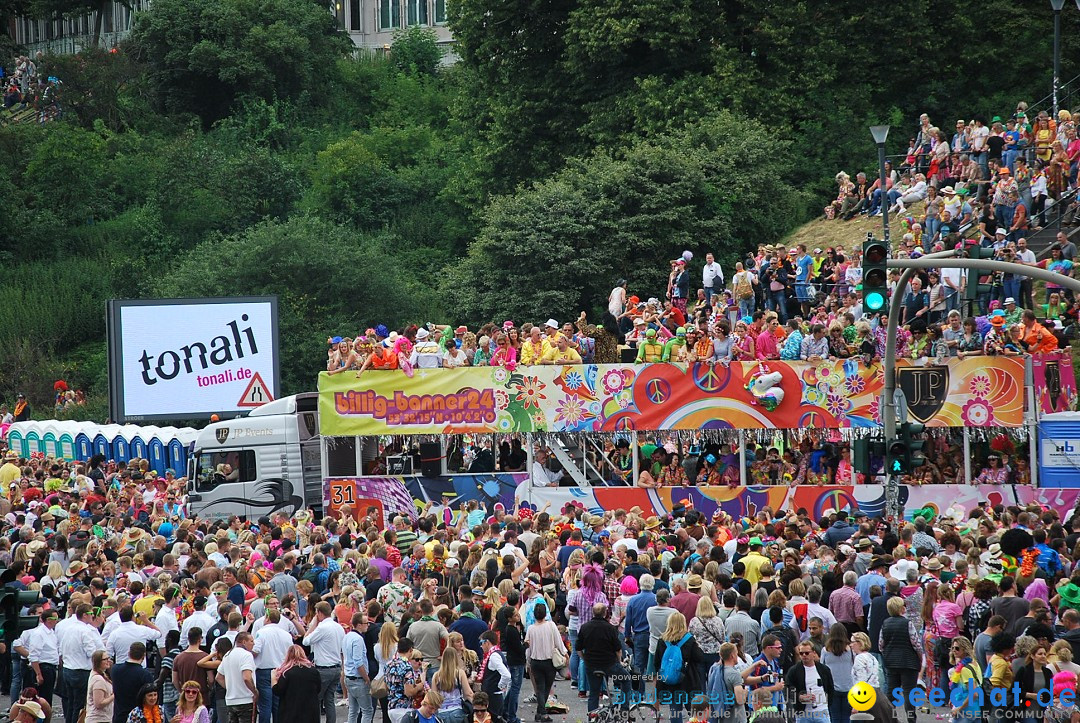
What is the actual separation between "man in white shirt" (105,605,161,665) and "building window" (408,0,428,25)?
64150 millimetres

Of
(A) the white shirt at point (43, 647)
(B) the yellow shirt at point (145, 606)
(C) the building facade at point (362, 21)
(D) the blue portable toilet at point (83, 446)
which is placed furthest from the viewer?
(C) the building facade at point (362, 21)

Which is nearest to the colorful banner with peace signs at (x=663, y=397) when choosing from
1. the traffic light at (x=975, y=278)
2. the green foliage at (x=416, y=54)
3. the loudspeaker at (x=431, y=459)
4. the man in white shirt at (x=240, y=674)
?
the loudspeaker at (x=431, y=459)

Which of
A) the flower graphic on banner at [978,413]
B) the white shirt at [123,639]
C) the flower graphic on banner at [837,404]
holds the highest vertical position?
the flower graphic on banner at [837,404]

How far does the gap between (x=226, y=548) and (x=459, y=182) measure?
34.1 meters

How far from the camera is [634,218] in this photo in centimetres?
4053

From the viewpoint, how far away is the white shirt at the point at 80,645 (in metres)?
15.7

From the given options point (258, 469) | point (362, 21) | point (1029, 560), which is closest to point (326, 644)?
point (1029, 560)

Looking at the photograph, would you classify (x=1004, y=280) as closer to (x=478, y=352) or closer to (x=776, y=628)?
(x=478, y=352)

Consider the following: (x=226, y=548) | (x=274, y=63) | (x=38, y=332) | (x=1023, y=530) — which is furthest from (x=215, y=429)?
(x=274, y=63)

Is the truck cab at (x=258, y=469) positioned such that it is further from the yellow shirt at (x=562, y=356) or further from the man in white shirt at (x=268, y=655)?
the man in white shirt at (x=268, y=655)

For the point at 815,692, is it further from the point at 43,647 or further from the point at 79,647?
the point at 43,647

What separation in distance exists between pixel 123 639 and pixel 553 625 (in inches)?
178

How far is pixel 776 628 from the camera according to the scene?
14375mm

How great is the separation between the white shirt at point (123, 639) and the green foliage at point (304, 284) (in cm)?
3131
